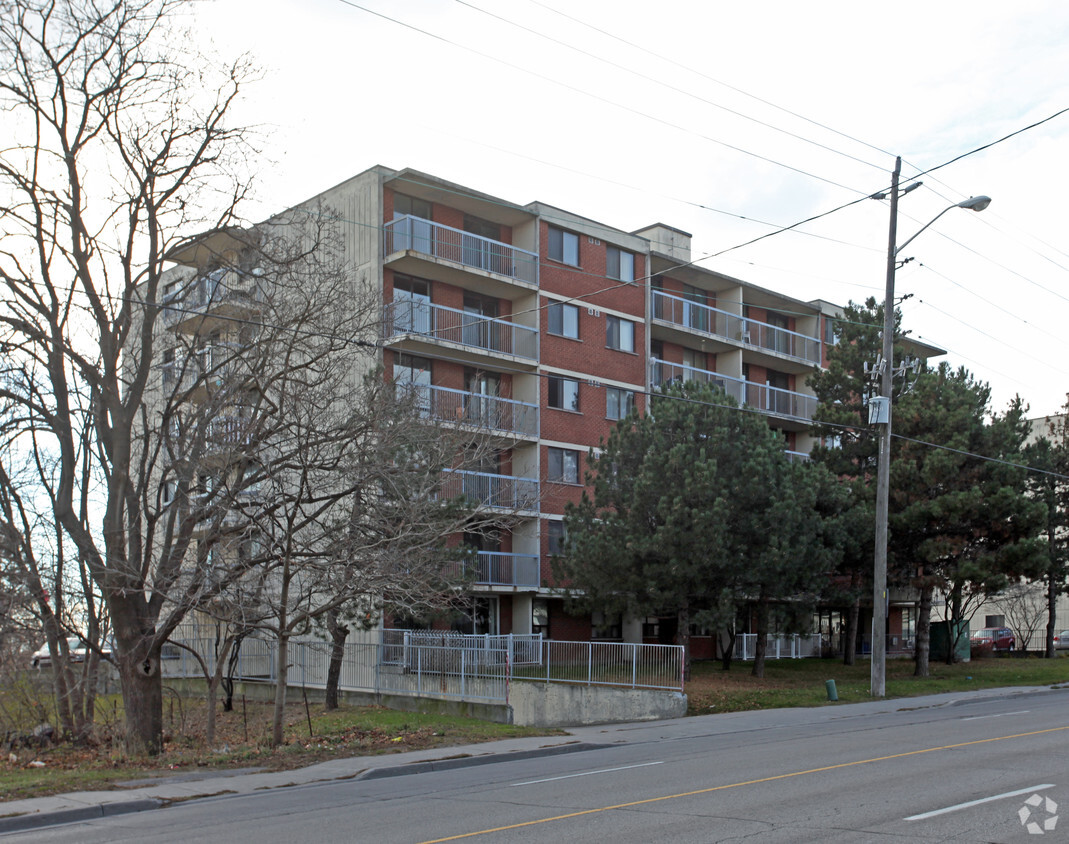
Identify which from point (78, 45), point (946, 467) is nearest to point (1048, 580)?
point (946, 467)

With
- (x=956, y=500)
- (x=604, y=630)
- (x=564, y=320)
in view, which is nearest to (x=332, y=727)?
(x=604, y=630)

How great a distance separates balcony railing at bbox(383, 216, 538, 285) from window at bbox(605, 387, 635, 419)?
5379 millimetres

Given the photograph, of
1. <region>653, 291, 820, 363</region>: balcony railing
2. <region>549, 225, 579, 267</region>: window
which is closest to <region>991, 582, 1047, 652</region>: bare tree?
<region>653, 291, 820, 363</region>: balcony railing

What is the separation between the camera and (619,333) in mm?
38750

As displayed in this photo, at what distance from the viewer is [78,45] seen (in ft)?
62.2

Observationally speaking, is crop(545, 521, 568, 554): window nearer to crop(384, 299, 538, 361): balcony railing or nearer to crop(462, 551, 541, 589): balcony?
crop(462, 551, 541, 589): balcony

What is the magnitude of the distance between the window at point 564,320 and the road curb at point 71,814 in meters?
25.7

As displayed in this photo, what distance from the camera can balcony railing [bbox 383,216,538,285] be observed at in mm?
32531

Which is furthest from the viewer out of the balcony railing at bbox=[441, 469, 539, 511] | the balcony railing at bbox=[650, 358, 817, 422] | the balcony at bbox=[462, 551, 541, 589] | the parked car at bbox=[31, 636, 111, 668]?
the balcony railing at bbox=[650, 358, 817, 422]

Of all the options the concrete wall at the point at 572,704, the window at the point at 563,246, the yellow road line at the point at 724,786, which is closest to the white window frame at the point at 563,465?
the window at the point at 563,246

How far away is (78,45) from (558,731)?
15.9 m

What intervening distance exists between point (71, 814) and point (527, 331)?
25.3m

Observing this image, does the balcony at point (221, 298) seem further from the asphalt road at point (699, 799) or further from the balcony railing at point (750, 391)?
the balcony railing at point (750, 391)

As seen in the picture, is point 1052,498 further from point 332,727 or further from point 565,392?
point 332,727
